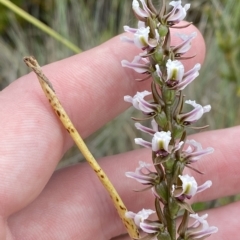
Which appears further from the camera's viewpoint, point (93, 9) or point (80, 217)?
point (93, 9)

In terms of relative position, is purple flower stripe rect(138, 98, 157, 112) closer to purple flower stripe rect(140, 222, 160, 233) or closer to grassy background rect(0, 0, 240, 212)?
purple flower stripe rect(140, 222, 160, 233)

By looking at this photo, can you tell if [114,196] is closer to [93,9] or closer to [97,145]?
[97,145]

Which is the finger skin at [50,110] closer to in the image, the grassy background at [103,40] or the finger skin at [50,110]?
the finger skin at [50,110]

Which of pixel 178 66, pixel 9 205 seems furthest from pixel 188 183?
pixel 9 205

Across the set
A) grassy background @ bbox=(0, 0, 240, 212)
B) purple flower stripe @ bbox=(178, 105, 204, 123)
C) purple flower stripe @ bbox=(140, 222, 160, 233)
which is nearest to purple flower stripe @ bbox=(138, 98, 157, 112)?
purple flower stripe @ bbox=(178, 105, 204, 123)

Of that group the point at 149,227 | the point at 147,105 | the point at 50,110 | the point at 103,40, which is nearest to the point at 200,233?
the point at 149,227

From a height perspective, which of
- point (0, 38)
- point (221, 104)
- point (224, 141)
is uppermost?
point (0, 38)

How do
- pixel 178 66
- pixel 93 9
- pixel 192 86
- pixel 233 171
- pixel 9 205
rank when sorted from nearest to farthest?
pixel 178 66 < pixel 9 205 < pixel 233 171 < pixel 192 86 < pixel 93 9
